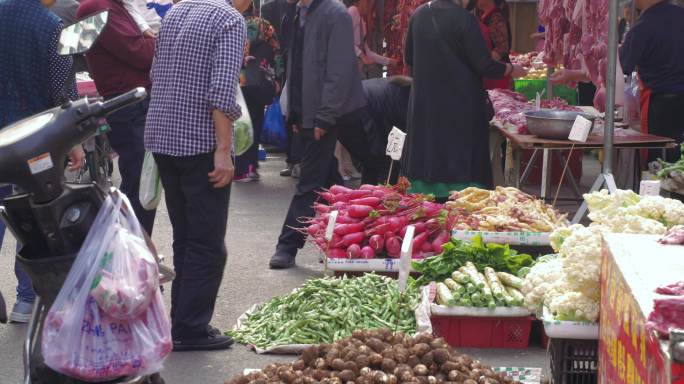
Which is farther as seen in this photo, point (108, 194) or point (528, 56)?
point (528, 56)

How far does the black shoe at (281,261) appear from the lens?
7758mm

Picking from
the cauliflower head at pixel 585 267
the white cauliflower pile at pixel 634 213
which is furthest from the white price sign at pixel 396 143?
the cauliflower head at pixel 585 267

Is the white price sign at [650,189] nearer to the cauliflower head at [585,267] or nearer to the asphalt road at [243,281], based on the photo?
the asphalt road at [243,281]

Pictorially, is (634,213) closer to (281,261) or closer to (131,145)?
(281,261)

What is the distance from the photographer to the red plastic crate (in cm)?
558

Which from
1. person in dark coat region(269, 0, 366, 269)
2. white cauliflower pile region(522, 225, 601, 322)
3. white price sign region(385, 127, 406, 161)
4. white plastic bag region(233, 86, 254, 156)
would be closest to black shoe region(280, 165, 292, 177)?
person in dark coat region(269, 0, 366, 269)

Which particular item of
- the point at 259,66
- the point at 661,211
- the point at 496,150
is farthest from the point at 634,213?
the point at 259,66

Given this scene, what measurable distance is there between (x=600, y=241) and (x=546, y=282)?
20.8 inches

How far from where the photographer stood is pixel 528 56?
1494 centimetres

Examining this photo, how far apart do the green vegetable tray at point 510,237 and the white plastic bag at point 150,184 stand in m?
1.91

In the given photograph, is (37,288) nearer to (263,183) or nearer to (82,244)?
(82,244)

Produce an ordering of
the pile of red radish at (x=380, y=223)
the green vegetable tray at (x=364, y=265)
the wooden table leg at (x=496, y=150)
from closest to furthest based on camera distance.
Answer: the green vegetable tray at (x=364, y=265) → the pile of red radish at (x=380, y=223) → the wooden table leg at (x=496, y=150)

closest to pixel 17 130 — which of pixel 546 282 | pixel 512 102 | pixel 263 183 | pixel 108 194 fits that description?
pixel 108 194

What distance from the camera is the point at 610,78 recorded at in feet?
23.5
